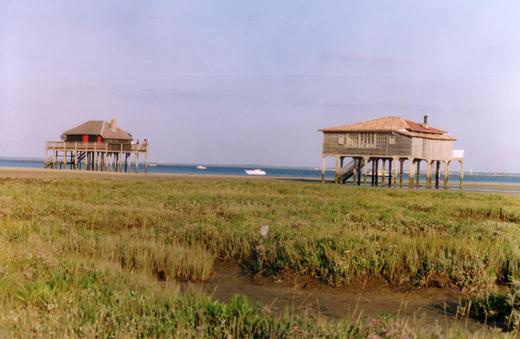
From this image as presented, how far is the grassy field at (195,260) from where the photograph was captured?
6074 millimetres

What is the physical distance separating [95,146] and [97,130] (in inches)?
236

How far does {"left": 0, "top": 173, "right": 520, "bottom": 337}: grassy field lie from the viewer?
6.07 meters

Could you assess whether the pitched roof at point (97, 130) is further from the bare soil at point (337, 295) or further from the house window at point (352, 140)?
the bare soil at point (337, 295)

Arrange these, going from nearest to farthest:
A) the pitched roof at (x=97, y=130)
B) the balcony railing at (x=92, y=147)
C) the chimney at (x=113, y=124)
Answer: the balcony railing at (x=92, y=147) → the pitched roof at (x=97, y=130) → the chimney at (x=113, y=124)

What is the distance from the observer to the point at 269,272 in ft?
36.8

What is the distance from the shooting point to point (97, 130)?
76.3 meters

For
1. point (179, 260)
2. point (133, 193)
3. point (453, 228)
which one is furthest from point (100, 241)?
point (133, 193)

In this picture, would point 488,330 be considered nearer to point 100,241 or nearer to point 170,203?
point 100,241

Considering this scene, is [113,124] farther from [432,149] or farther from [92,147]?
[432,149]

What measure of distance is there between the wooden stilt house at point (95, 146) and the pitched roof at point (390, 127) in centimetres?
2911

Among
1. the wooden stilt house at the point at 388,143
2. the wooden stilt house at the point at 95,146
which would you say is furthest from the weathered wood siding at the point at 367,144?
the wooden stilt house at the point at 95,146

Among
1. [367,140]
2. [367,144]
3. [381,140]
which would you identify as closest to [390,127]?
[381,140]

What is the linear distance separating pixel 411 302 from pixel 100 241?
6.25m

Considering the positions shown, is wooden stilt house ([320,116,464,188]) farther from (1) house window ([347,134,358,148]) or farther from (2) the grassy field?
(2) the grassy field
